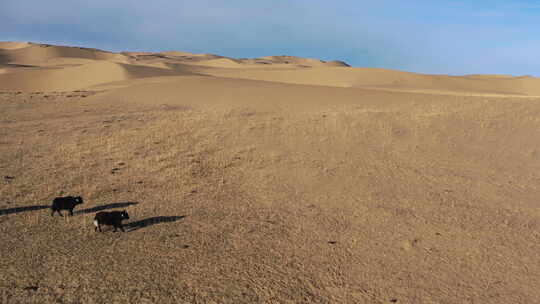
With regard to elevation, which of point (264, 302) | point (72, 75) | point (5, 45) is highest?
point (5, 45)

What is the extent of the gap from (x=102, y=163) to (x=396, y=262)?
387 inches

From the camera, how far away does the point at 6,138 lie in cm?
1527

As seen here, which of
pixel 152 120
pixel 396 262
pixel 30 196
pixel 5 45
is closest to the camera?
pixel 396 262

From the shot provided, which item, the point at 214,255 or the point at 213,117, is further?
the point at 213,117

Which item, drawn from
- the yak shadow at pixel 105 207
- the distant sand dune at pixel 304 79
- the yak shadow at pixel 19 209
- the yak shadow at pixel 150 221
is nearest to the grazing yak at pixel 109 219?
the yak shadow at pixel 150 221

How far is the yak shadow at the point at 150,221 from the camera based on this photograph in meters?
7.90

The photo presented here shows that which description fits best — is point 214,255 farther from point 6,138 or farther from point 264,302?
point 6,138

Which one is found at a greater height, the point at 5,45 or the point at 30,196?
the point at 5,45

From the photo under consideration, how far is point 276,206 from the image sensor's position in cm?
927

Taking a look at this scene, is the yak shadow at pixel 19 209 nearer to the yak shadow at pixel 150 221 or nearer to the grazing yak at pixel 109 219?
the grazing yak at pixel 109 219

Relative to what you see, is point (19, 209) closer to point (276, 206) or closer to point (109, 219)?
point (109, 219)

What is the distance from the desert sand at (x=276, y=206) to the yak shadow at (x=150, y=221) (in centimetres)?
4

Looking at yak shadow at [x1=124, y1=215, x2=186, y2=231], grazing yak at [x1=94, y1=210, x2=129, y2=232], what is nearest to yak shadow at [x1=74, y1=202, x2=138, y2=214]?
yak shadow at [x1=124, y1=215, x2=186, y2=231]

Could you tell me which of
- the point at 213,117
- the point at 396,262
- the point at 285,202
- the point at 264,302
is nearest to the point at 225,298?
the point at 264,302
